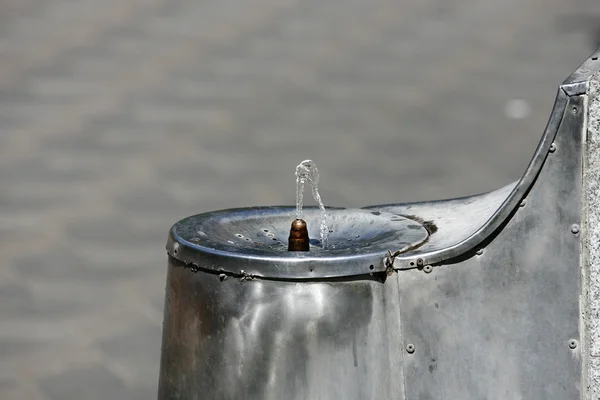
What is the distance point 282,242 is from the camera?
7.47 feet

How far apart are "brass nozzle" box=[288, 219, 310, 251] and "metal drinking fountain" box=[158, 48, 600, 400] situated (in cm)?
18

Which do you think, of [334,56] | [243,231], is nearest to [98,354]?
[243,231]

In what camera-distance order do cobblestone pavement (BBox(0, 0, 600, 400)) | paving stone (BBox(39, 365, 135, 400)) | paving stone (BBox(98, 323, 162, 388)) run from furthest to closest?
cobblestone pavement (BBox(0, 0, 600, 400)) → paving stone (BBox(98, 323, 162, 388)) → paving stone (BBox(39, 365, 135, 400))

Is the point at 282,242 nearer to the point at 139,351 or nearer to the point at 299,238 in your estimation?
the point at 299,238

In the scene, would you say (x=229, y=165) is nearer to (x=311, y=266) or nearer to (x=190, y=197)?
(x=190, y=197)

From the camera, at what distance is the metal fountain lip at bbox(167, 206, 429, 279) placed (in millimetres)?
1876

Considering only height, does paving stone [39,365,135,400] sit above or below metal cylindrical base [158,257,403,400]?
below

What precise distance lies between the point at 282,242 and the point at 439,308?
19.8 inches

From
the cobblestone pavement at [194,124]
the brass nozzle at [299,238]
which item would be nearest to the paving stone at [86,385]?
the cobblestone pavement at [194,124]

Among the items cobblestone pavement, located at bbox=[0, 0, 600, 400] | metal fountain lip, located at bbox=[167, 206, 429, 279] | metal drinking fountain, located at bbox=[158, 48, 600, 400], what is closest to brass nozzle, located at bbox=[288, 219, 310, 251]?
metal fountain lip, located at bbox=[167, 206, 429, 279]

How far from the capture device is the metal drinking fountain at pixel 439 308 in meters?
1.84

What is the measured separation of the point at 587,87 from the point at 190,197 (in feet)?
10.3

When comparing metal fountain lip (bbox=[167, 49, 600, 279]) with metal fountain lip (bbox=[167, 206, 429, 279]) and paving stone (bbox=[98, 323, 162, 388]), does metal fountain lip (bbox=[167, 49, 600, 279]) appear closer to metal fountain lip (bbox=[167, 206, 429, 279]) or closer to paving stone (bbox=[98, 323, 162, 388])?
metal fountain lip (bbox=[167, 206, 429, 279])

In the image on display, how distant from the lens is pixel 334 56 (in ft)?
19.8
